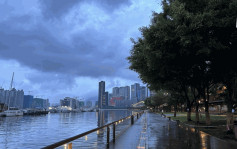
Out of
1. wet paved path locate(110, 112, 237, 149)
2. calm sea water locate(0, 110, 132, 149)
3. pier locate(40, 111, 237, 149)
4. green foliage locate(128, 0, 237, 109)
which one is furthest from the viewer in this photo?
calm sea water locate(0, 110, 132, 149)

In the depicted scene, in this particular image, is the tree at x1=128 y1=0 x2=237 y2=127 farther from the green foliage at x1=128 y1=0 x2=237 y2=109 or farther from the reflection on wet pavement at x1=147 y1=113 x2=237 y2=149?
the reflection on wet pavement at x1=147 y1=113 x2=237 y2=149

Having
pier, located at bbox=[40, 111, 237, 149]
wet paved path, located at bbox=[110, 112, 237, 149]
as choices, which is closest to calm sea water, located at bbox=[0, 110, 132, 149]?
pier, located at bbox=[40, 111, 237, 149]

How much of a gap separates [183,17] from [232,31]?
151 inches

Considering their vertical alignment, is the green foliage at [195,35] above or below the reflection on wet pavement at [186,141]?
above

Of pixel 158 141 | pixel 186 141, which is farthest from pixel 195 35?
pixel 158 141

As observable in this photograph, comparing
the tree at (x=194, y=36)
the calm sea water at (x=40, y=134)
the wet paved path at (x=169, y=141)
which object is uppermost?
the tree at (x=194, y=36)

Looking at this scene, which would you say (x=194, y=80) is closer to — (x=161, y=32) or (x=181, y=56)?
(x=181, y=56)

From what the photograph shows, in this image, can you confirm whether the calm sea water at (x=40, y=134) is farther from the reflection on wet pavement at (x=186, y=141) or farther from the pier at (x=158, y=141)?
the reflection on wet pavement at (x=186, y=141)

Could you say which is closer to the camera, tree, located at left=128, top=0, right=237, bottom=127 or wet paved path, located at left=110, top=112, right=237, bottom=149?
wet paved path, located at left=110, top=112, right=237, bottom=149

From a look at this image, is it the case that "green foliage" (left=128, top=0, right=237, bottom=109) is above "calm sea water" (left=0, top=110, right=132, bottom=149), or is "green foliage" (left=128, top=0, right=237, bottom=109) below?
above

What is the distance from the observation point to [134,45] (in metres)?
25.6

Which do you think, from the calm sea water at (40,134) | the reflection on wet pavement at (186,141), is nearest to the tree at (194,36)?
the reflection on wet pavement at (186,141)

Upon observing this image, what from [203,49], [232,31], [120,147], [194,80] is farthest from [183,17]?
[194,80]

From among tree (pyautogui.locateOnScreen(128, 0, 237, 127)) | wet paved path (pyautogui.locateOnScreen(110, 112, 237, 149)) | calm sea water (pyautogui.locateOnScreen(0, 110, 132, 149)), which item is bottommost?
calm sea water (pyautogui.locateOnScreen(0, 110, 132, 149))
